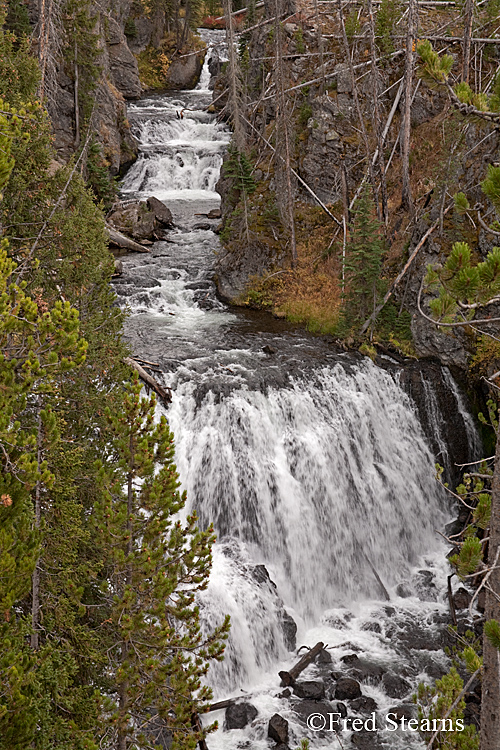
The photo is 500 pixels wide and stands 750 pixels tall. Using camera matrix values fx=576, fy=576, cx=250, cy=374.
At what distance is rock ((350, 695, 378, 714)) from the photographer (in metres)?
11.7

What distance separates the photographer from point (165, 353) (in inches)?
730

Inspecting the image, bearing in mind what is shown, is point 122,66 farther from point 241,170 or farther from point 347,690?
point 347,690

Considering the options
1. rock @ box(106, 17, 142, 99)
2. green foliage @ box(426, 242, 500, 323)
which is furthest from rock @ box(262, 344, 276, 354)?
rock @ box(106, 17, 142, 99)

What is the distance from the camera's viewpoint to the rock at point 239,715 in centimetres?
1120

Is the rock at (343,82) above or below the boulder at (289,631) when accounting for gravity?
above

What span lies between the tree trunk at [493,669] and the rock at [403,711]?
5.98m

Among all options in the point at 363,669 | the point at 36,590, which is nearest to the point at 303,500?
the point at 363,669

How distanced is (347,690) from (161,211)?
24.9 meters

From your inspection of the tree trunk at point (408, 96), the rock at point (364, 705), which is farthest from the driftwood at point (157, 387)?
the tree trunk at point (408, 96)

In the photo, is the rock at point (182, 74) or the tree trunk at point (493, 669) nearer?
the tree trunk at point (493, 669)

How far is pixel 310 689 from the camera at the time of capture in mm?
11922

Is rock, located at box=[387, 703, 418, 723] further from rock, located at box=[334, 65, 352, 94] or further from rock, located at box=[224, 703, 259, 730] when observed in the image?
rock, located at box=[334, 65, 352, 94]

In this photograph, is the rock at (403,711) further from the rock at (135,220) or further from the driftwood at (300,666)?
the rock at (135,220)

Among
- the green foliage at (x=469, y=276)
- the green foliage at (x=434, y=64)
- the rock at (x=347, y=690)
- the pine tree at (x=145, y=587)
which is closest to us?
the green foliage at (x=469, y=276)
